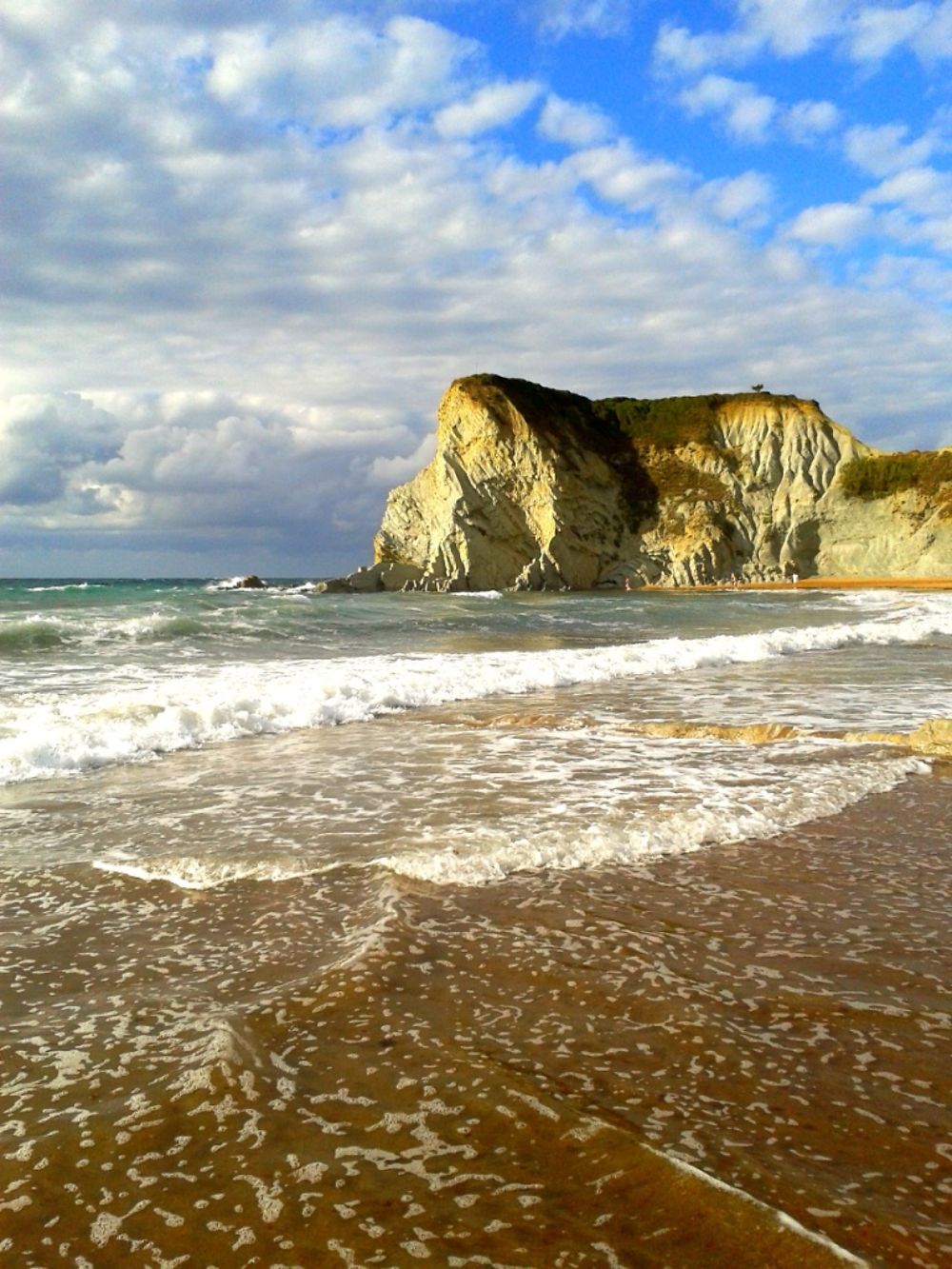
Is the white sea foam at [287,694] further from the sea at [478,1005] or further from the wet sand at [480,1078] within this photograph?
the wet sand at [480,1078]

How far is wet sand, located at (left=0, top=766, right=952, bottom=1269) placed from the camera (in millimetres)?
2059

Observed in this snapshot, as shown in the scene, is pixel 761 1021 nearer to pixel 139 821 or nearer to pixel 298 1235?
pixel 298 1235

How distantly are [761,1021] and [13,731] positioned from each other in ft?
27.3

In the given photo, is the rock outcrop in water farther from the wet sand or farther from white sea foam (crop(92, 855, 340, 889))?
the wet sand

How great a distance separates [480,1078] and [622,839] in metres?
2.70

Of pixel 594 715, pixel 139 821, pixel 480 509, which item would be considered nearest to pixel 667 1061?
pixel 139 821

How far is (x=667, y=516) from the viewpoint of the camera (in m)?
67.2

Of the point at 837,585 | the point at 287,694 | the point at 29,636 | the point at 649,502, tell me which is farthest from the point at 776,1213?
the point at 649,502

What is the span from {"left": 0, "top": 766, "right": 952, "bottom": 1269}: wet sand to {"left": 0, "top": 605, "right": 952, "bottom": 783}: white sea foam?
14.4ft

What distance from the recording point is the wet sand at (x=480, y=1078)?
2.06 metres

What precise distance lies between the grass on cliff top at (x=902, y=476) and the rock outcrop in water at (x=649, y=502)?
10 cm

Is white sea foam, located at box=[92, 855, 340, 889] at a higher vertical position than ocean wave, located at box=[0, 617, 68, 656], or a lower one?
lower

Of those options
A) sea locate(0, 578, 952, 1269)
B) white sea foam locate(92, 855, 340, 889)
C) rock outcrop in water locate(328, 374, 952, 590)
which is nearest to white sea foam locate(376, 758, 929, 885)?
sea locate(0, 578, 952, 1269)

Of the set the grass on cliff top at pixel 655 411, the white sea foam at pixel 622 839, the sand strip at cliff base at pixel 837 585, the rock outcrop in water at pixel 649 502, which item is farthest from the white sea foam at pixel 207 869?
the grass on cliff top at pixel 655 411
